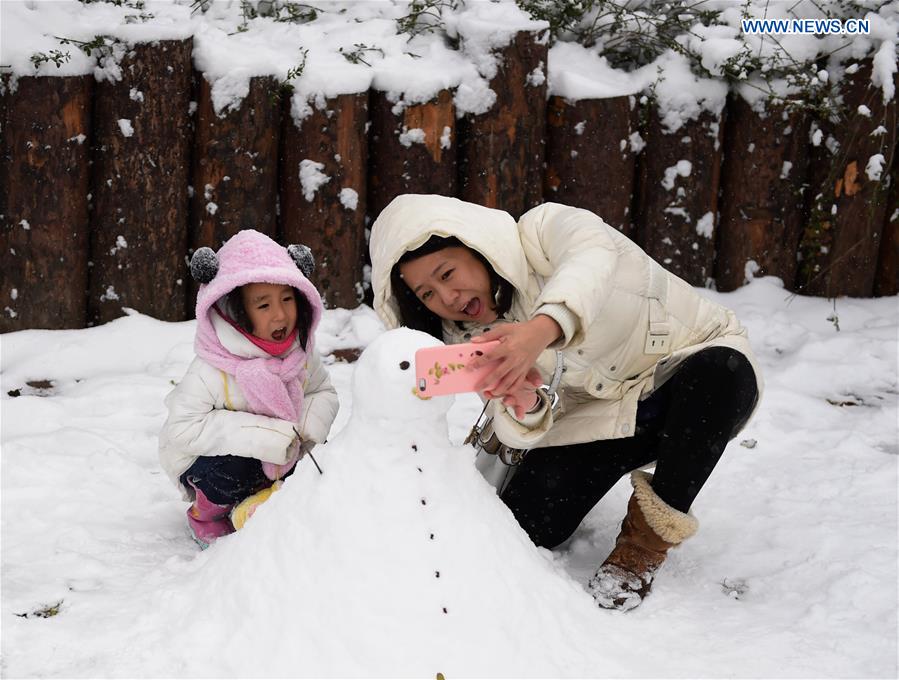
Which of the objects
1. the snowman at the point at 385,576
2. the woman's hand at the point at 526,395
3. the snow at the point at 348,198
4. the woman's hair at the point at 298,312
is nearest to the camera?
the snowman at the point at 385,576

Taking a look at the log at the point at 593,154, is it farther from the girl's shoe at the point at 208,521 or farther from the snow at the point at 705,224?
the girl's shoe at the point at 208,521

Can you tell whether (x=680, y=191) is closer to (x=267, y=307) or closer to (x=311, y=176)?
(x=311, y=176)

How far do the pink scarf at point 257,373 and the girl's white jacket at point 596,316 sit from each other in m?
0.35

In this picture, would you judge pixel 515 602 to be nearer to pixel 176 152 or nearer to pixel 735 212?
pixel 176 152

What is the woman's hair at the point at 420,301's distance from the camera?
222 centimetres

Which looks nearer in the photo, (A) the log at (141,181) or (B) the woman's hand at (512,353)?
(B) the woman's hand at (512,353)

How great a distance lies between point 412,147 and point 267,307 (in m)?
1.28

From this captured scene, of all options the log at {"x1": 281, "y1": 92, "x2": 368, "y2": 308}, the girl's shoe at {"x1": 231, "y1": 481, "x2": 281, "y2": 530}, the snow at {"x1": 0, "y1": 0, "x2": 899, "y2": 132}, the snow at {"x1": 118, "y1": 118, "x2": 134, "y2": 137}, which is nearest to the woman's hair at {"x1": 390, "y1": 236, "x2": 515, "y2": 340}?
the girl's shoe at {"x1": 231, "y1": 481, "x2": 281, "y2": 530}

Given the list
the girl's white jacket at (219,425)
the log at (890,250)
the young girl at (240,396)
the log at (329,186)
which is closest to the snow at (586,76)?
the log at (329,186)

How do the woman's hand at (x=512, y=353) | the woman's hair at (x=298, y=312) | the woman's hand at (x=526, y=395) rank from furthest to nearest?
the woman's hair at (x=298, y=312) → the woman's hand at (x=526, y=395) → the woman's hand at (x=512, y=353)

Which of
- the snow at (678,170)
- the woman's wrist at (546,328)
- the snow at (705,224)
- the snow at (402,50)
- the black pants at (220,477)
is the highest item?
the snow at (402,50)

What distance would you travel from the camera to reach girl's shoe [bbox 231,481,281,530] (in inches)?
92.4

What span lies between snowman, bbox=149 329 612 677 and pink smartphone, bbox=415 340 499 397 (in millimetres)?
27

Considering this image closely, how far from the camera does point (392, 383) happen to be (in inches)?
71.1
